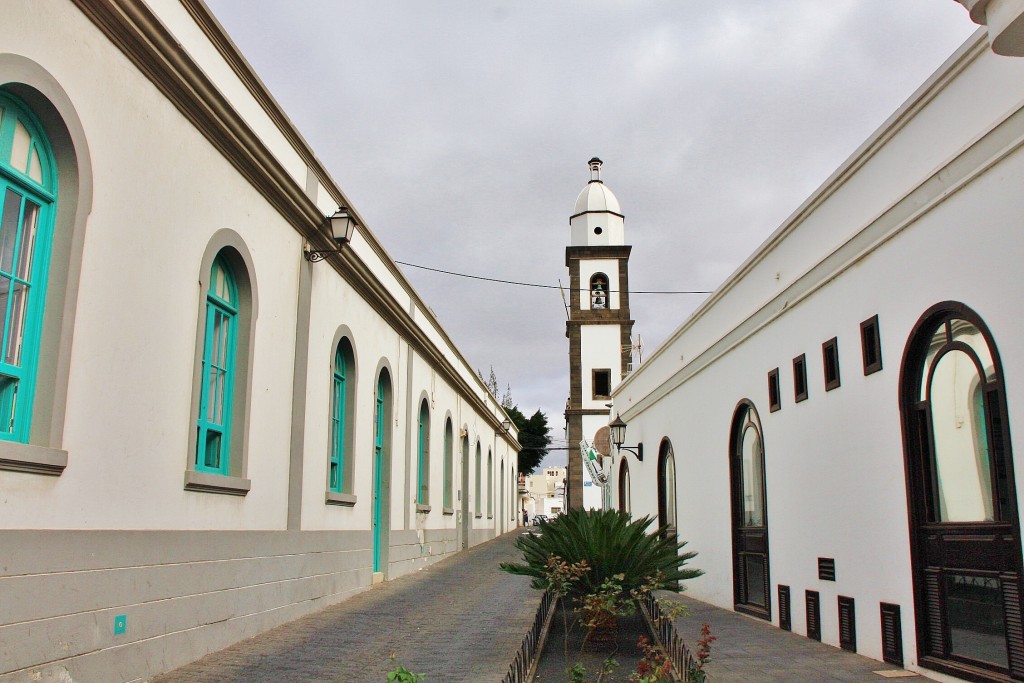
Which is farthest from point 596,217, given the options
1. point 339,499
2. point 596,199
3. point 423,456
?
point 339,499

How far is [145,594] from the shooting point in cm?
662

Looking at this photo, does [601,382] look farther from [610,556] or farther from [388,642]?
[610,556]

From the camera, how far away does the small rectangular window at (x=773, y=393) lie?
10242 millimetres

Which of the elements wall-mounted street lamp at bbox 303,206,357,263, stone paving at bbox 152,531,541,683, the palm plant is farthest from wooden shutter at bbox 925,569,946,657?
wall-mounted street lamp at bbox 303,206,357,263

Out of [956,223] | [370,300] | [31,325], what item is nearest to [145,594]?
[31,325]

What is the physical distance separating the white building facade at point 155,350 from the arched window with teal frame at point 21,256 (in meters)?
0.01

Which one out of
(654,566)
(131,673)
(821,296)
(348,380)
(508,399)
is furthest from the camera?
(508,399)

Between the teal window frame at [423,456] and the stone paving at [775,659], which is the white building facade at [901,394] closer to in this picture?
the stone paving at [775,659]

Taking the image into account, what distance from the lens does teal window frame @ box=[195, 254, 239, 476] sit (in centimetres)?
799

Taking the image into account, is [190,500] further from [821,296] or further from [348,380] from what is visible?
[821,296]

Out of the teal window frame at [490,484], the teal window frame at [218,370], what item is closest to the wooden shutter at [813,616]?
the teal window frame at [218,370]

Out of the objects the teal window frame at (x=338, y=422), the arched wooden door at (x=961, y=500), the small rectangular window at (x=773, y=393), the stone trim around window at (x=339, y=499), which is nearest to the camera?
the arched wooden door at (x=961, y=500)

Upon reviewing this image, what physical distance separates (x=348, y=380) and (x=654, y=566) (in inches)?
239

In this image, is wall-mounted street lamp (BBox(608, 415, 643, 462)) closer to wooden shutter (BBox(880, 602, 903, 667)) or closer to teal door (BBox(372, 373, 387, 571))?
teal door (BBox(372, 373, 387, 571))
